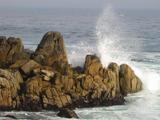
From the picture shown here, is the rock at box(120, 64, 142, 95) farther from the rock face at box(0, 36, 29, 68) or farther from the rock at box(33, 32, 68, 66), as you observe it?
the rock face at box(0, 36, 29, 68)

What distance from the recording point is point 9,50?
42562 mm

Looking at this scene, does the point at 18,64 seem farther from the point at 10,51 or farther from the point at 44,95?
the point at 44,95

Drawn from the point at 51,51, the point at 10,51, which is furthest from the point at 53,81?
the point at 10,51

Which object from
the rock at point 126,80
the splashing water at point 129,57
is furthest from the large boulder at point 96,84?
the splashing water at point 129,57

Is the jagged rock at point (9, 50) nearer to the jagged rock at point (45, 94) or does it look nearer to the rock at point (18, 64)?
the rock at point (18, 64)

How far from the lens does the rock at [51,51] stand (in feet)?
138

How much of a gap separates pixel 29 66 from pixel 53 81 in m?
2.65

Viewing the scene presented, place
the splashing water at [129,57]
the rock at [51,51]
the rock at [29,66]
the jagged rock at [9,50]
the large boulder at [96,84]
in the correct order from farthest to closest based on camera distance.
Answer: the splashing water at [129,57] → the jagged rock at [9,50] → the rock at [51,51] → the rock at [29,66] → the large boulder at [96,84]

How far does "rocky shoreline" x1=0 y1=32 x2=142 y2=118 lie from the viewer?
3681 centimetres

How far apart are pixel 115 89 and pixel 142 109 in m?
2.74

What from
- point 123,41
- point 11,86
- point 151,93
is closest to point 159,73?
point 151,93

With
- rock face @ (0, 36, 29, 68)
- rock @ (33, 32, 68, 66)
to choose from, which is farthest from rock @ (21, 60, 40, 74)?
rock face @ (0, 36, 29, 68)

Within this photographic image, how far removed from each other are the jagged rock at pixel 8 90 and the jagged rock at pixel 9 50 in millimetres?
4860

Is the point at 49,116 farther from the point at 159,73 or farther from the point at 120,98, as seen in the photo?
the point at 159,73
